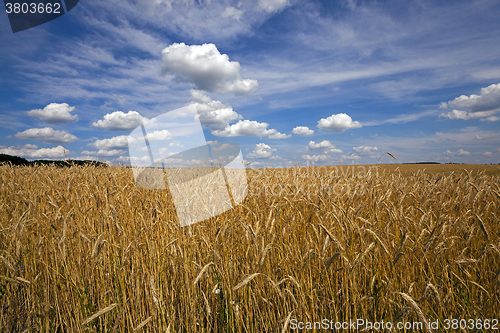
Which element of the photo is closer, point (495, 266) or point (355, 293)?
point (355, 293)

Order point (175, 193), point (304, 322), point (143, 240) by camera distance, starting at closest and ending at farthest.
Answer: point (304, 322) < point (143, 240) < point (175, 193)

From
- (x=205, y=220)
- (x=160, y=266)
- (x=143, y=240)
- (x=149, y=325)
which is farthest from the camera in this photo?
(x=205, y=220)

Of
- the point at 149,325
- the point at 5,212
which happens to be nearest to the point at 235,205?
the point at 149,325

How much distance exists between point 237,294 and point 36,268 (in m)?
2.28

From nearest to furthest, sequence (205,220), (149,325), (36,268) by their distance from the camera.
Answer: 1. (149,325)
2. (36,268)
3. (205,220)

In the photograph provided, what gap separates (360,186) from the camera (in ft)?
13.9

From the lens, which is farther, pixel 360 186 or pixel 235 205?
pixel 360 186

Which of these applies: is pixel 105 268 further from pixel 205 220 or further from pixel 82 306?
pixel 205 220

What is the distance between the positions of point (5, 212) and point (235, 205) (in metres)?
3.41

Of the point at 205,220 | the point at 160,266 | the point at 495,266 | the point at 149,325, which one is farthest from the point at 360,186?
the point at 149,325

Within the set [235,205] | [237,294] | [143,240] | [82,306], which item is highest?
[235,205]

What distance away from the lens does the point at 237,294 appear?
190cm

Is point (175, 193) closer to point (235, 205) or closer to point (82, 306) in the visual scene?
point (235, 205)

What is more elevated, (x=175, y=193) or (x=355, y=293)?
(x=175, y=193)
